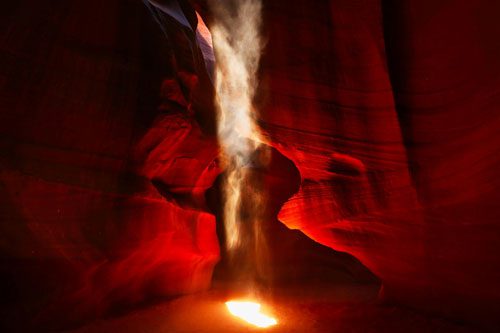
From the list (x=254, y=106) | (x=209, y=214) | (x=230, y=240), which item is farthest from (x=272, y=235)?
(x=254, y=106)

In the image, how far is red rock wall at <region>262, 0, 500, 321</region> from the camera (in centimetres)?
479

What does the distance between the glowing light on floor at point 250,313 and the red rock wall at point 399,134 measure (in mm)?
2336

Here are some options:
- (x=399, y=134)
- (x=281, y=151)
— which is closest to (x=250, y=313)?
(x=281, y=151)

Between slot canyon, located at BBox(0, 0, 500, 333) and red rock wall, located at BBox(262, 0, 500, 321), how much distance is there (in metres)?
0.03

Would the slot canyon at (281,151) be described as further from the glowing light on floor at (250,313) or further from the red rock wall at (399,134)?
the glowing light on floor at (250,313)

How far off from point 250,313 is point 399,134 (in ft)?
19.1

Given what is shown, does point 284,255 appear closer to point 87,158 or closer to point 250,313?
point 250,313

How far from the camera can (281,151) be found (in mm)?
7875

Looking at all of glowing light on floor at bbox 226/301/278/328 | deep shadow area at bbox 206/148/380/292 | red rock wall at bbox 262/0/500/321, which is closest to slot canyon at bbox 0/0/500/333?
red rock wall at bbox 262/0/500/321

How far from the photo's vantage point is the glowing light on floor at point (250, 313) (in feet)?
24.9

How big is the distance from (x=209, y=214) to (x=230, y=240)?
17.1ft

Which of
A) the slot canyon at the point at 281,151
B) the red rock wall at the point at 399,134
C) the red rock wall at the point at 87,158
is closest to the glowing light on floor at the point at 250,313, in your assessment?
the slot canyon at the point at 281,151

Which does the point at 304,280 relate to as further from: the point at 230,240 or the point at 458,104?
the point at 458,104

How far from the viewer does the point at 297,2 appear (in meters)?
6.91
